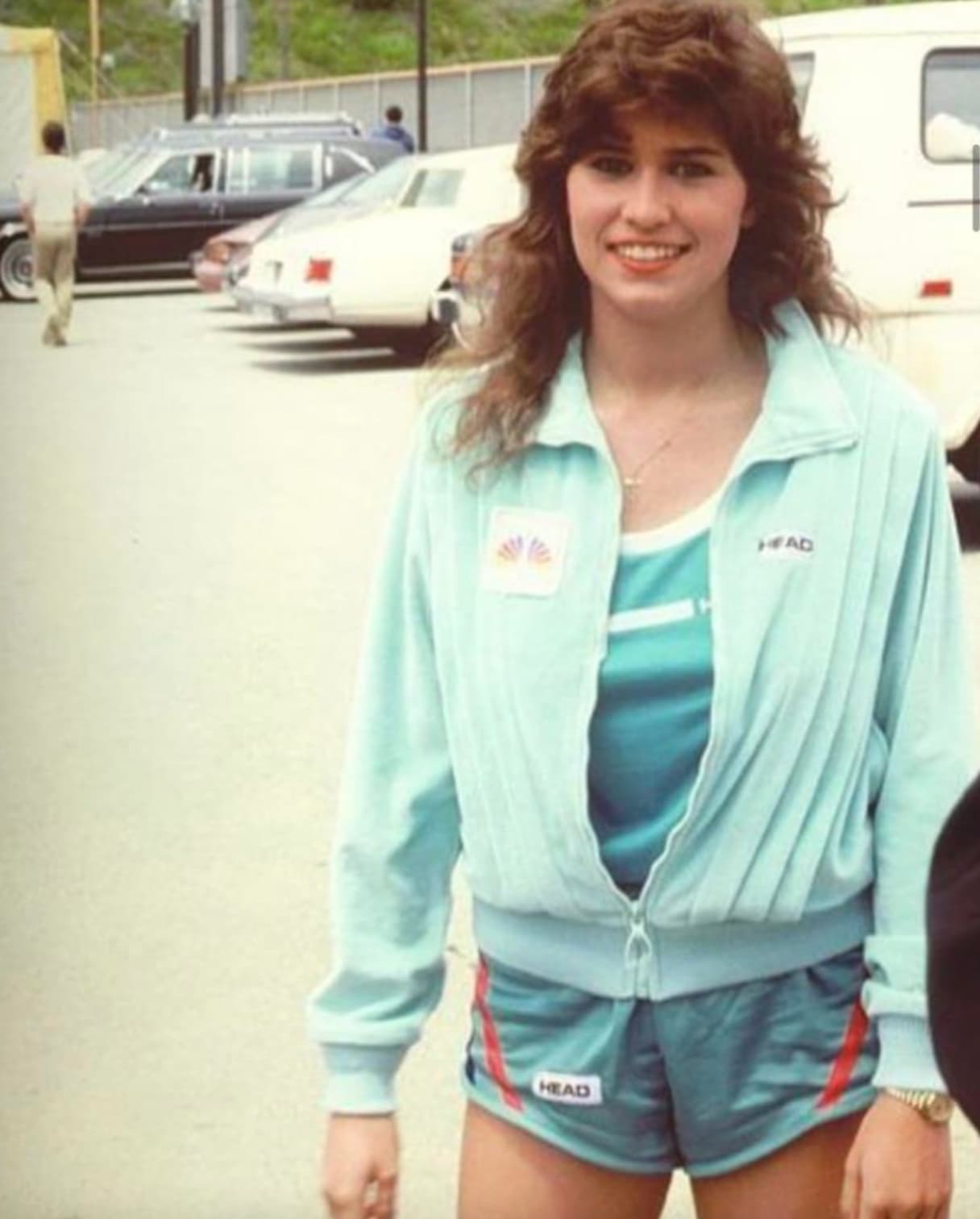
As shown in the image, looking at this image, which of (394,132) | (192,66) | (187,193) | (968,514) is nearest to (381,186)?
(187,193)

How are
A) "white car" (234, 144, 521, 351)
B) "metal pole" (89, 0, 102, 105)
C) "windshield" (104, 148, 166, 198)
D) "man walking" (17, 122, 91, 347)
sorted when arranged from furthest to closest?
"metal pole" (89, 0, 102, 105), "windshield" (104, 148, 166, 198), "man walking" (17, 122, 91, 347), "white car" (234, 144, 521, 351)

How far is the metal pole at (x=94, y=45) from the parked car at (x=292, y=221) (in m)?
6.23

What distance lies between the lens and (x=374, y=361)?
2200 centimetres

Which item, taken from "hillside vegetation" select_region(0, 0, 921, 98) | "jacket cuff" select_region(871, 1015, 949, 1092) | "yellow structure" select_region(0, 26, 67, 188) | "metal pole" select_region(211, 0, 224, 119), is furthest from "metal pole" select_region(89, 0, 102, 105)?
"jacket cuff" select_region(871, 1015, 949, 1092)

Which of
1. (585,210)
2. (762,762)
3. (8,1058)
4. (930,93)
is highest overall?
(585,210)

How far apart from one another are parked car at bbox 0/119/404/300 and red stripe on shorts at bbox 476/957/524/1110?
26625 mm

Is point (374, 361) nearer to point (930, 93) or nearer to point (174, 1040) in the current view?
point (930, 93)

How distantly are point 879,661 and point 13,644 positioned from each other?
290 inches

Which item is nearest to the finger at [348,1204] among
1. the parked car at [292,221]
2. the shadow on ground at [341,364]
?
the shadow on ground at [341,364]

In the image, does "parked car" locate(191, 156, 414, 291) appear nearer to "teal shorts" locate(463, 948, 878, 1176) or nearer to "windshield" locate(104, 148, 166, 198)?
"windshield" locate(104, 148, 166, 198)

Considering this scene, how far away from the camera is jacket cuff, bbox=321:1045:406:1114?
2715mm

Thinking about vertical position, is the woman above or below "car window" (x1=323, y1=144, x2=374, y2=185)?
above

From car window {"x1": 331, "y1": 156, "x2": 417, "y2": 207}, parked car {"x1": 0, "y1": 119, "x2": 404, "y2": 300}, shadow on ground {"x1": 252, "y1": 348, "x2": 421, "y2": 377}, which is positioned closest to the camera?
shadow on ground {"x1": 252, "y1": 348, "x2": 421, "y2": 377}

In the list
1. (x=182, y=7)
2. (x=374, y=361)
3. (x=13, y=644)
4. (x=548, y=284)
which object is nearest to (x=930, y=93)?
(x=13, y=644)
